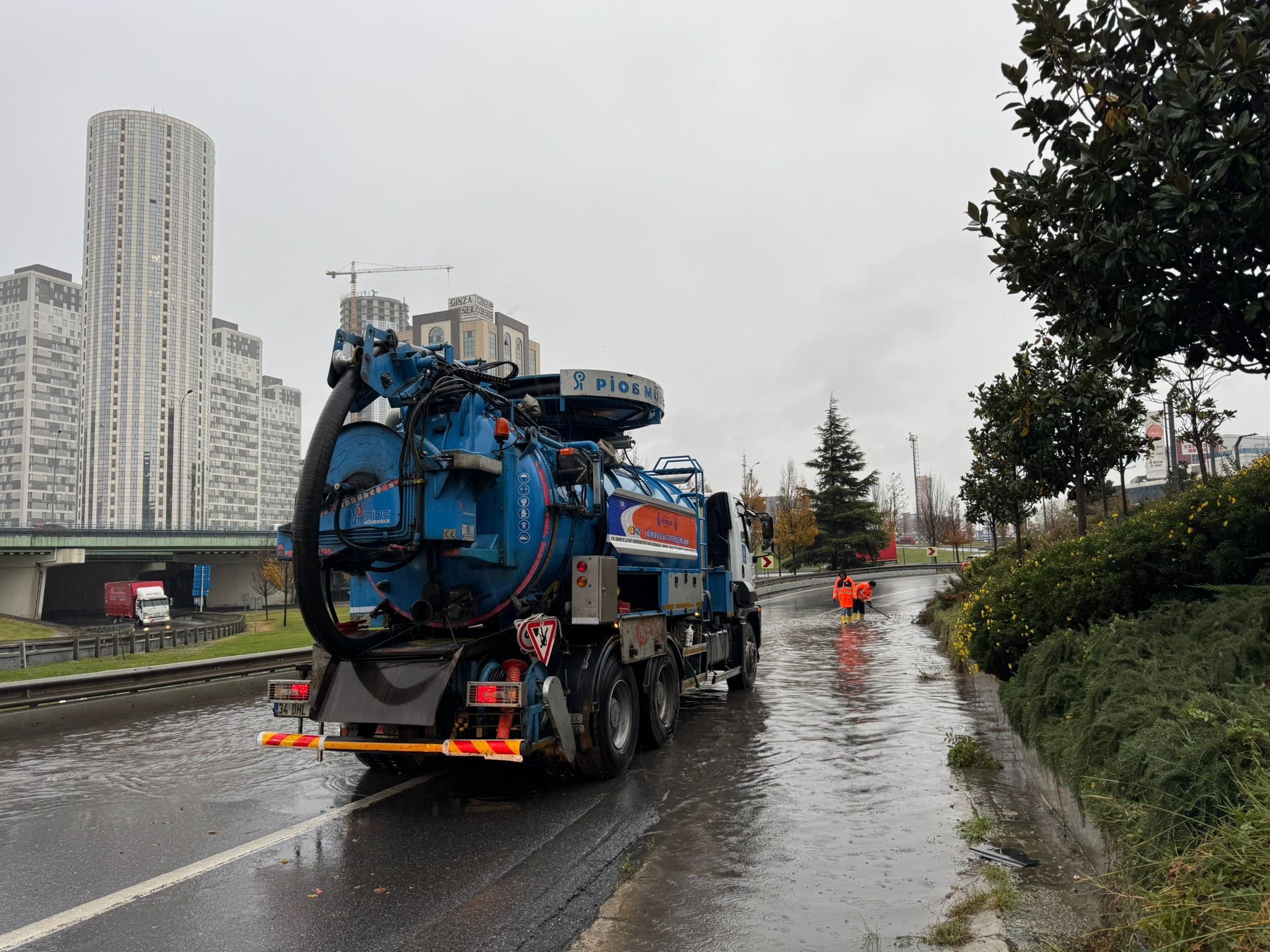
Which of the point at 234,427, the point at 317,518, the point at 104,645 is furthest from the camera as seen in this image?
the point at 234,427

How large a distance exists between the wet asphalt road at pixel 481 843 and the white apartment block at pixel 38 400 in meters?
140

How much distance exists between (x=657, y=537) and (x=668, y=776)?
2.70 meters

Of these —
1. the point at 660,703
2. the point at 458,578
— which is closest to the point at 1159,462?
the point at 660,703

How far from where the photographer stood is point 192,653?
70.3 ft

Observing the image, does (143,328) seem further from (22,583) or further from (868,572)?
(868,572)

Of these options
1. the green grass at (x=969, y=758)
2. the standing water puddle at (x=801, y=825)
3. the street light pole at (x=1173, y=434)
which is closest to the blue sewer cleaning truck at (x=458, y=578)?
the standing water puddle at (x=801, y=825)

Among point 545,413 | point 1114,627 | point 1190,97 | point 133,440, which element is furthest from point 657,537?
point 133,440

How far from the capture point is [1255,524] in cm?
711

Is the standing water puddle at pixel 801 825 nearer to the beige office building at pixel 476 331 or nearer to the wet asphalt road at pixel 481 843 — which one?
the wet asphalt road at pixel 481 843

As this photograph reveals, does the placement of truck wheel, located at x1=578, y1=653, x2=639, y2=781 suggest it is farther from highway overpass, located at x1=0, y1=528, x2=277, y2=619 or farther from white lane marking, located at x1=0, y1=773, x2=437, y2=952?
highway overpass, located at x1=0, y1=528, x2=277, y2=619

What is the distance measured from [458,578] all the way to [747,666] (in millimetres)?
7014

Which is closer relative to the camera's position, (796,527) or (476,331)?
(796,527)

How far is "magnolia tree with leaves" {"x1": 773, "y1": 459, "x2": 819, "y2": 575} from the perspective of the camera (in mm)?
53438

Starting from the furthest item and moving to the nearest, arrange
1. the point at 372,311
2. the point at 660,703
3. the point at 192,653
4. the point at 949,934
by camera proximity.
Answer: the point at 372,311, the point at 192,653, the point at 660,703, the point at 949,934
